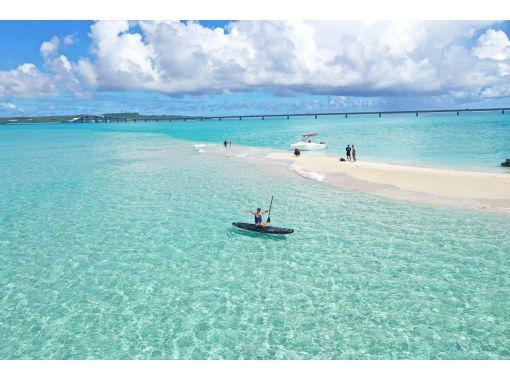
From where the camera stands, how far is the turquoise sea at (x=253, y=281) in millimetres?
12797

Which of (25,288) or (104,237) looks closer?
(25,288)

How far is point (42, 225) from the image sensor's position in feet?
85.6

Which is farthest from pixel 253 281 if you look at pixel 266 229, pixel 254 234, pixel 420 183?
pixel 420 183

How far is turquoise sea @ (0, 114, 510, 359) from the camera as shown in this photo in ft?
42.0

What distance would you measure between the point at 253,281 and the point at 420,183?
23.8 metres

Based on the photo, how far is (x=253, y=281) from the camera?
669 inches

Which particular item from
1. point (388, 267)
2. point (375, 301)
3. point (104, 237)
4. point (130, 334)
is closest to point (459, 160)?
point (388, 267)

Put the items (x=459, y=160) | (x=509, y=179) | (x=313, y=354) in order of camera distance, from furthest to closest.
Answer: (x=459, y=160)
(x=509, y=179)
(x=313, y=354)

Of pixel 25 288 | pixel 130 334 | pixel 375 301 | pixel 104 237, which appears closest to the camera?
pixel 130 334

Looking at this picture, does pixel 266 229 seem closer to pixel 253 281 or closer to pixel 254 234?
pixel 254 234

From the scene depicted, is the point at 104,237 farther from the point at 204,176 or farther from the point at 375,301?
the point at 204,176

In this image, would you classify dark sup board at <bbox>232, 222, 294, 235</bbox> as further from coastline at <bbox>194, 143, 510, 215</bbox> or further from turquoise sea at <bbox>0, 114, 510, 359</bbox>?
coastline at <bbox>194, 143, 510, 215</bbox>

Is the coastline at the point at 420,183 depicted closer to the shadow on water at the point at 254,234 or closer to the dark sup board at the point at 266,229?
the dark sup board at the point at 266,229

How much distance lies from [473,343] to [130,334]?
11.7m
